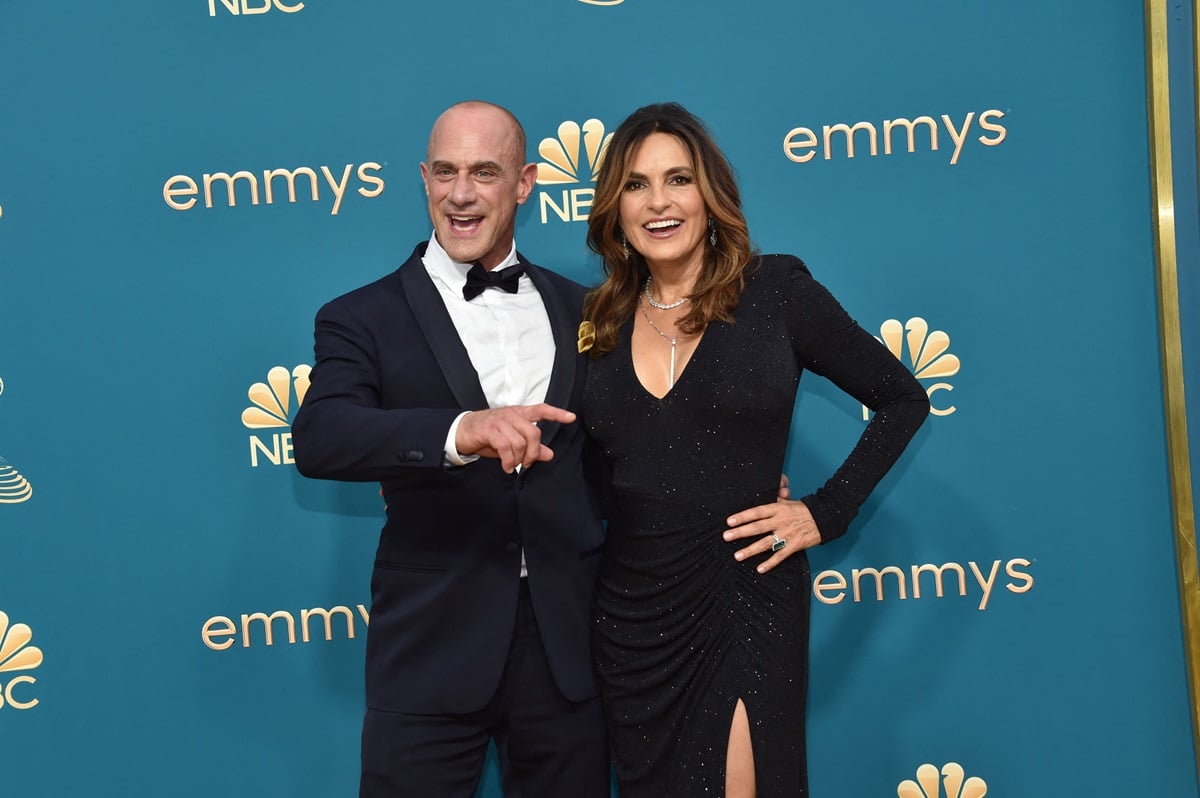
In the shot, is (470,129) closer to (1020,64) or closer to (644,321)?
(644,321)

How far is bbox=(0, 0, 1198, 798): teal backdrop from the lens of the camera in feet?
7.84

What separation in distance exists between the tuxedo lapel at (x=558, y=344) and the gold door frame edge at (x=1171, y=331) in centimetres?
133

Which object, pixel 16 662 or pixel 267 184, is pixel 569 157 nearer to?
pixel 267 184

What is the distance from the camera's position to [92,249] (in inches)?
94.5

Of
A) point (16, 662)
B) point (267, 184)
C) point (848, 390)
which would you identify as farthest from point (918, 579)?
point (16, 662)

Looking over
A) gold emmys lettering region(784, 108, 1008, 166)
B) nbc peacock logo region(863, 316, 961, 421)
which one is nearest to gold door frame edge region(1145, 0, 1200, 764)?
gold emmys lettering region(784, 108, 1008, 166)

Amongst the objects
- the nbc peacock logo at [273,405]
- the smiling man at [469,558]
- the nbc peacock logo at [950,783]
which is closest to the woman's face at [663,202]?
the smiling man at [469,558]

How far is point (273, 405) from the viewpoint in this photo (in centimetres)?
242

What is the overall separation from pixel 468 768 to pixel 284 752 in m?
0.73

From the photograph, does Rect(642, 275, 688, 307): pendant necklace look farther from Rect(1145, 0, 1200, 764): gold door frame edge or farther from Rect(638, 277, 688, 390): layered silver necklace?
Rect(1145, 0, 1200, 764): gold door frame edge

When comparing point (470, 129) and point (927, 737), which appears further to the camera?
point (927, 737)

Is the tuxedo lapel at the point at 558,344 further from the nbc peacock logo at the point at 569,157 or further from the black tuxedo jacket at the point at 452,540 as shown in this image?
the nbc peacock logo at the point at 569,157

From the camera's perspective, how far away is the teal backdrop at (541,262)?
2.39 metres

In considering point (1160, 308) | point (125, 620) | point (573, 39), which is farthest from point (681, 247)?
point (125, 620)
